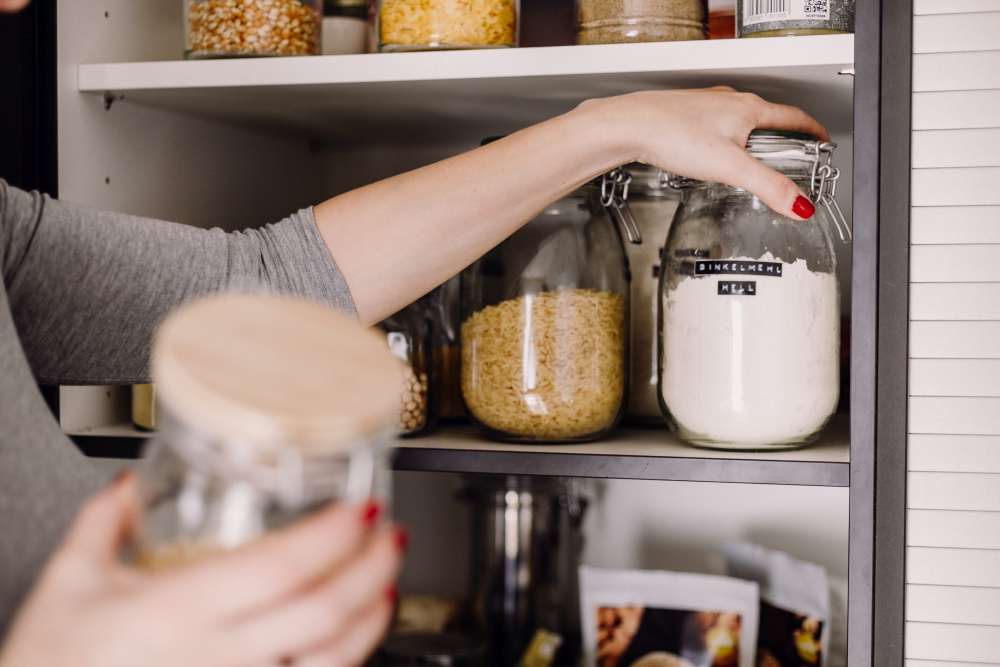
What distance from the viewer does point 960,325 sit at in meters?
0.87

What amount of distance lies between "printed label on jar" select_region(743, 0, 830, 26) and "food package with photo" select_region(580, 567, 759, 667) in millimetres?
606

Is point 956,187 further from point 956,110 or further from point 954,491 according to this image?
point 954,491

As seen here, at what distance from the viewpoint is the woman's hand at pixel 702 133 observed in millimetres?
867

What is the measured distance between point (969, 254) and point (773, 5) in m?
0.27

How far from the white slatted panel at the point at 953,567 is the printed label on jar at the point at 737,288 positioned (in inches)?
10.0

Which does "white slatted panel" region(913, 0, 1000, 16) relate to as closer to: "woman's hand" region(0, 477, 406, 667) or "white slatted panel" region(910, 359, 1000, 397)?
"white slatted panel" region(910, 359, 1000, 397)

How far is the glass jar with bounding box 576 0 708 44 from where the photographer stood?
969 mm

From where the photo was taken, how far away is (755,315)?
3.01ft

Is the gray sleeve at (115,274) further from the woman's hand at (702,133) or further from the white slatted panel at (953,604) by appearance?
the white slatted panel at (953,604)

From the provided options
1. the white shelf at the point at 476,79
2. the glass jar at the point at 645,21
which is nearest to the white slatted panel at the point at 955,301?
the white shelf at the point at 476,79

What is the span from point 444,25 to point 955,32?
17.9 inches

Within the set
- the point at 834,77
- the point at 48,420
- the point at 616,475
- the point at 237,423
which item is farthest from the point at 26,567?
the point at 834,77

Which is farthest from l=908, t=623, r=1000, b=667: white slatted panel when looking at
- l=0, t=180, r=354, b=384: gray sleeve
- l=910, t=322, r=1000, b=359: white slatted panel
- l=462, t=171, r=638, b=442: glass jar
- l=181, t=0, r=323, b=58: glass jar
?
l=181, t=0, r=323, b=58: glass jar

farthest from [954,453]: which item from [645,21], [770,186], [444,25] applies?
[444,25]
